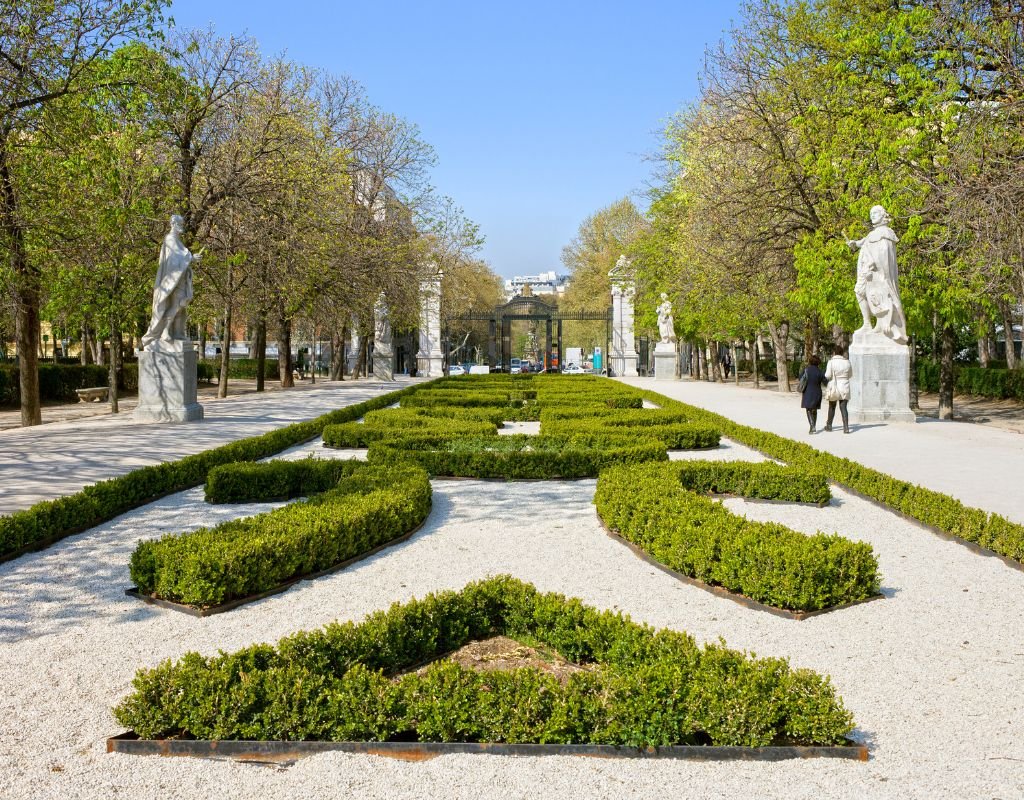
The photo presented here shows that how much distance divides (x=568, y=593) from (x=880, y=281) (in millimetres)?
13356

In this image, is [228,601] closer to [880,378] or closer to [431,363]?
[880,378]

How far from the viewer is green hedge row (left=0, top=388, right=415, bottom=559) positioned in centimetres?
665

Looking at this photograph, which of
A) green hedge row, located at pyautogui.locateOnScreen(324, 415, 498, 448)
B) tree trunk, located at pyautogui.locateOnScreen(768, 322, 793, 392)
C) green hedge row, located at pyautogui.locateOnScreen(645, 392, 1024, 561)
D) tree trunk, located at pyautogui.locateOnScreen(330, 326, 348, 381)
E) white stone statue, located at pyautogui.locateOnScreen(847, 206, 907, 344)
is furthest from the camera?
tree trunk, located at pyautogui.locateOnScreen(330, 326, 348, 381)

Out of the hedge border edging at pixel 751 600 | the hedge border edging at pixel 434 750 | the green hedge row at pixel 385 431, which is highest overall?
the green hedge row at pixel 385 431

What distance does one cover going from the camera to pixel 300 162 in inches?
918

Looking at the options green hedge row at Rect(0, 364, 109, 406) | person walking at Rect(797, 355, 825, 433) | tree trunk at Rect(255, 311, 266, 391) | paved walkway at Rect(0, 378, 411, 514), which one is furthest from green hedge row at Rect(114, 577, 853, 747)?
green hedge row at Rect(0, 364, 109, 406)

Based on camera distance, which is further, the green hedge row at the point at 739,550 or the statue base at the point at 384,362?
the statue base at the point at 384,362

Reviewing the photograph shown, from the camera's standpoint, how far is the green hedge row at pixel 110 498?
6652 mm

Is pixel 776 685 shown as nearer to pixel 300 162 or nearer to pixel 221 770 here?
pixel 221 770

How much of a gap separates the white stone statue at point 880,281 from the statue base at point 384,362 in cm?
2604

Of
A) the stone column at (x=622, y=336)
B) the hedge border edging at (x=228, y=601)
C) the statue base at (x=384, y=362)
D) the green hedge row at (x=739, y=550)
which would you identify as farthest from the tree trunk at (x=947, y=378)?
the statue base at (x=384, y=362)

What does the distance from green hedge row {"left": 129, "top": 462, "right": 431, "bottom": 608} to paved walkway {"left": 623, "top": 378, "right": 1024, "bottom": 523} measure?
5469 millimetres

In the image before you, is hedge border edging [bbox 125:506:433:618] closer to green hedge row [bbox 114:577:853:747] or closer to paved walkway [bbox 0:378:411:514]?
green hedge row [bbox 114:577:853:747]

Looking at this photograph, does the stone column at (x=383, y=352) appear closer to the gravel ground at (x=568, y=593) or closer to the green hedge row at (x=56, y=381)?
the green hedge row at (x=56, y=381)
